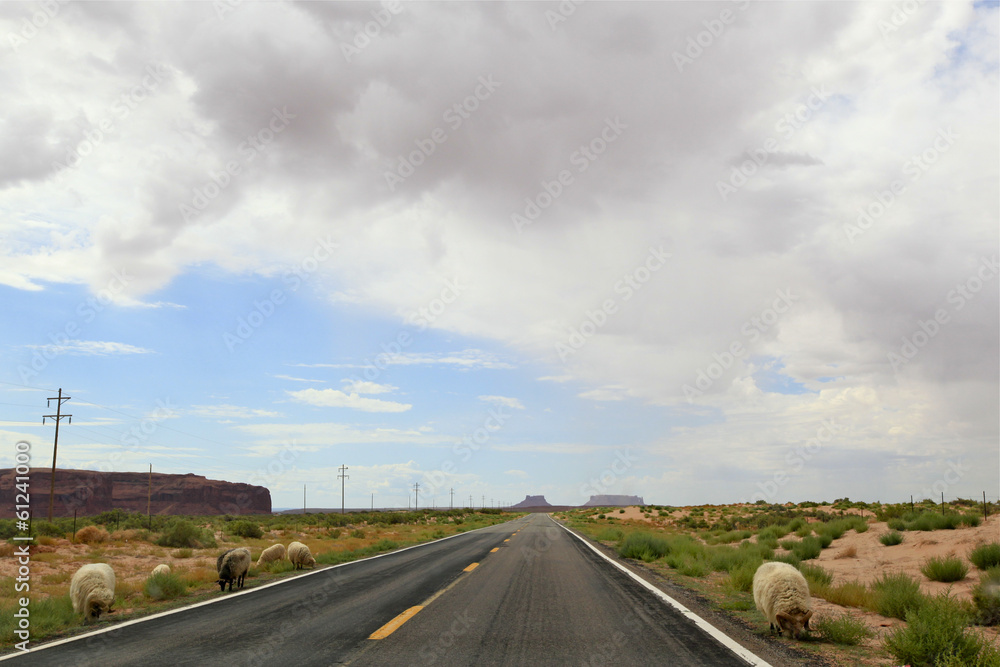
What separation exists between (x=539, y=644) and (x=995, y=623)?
8.13 meters

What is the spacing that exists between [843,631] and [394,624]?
5880mm

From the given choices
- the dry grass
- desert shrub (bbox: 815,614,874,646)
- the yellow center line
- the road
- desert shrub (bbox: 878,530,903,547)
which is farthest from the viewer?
desert shrub (bbox: 878,530,903,547)

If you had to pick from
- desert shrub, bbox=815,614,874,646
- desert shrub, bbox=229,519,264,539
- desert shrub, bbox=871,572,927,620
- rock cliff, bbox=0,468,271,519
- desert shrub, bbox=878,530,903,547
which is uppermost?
desert shrub, bbox=815,614,874,646

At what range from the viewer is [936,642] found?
20.6 feet

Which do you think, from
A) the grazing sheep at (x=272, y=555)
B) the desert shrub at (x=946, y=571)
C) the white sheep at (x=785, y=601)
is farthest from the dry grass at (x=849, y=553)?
the grazing sheep at (x=272, y=555)

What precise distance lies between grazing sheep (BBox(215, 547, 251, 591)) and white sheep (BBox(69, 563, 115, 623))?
2.86 m

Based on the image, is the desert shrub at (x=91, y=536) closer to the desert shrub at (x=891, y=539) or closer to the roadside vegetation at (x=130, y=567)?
the roadside vegetation at (x=130, y=567)

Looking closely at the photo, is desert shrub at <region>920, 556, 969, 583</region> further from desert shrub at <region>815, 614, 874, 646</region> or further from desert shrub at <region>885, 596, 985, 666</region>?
desert shrub at <region>885, 596, 985, 666</region>

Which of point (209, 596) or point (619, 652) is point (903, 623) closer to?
point (619, 652)

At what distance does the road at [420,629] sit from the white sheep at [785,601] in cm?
110

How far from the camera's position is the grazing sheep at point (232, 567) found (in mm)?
13156

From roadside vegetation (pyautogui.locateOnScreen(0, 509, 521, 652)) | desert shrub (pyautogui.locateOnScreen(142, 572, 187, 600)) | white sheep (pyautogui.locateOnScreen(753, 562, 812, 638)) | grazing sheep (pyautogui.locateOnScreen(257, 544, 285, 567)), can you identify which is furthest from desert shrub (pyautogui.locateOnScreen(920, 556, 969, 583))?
grazing sheep (pyautogui.locateOnScreen(257, 544, 285, 567))

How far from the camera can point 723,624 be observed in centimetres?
816

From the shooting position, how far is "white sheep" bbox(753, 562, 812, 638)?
7703 mm
